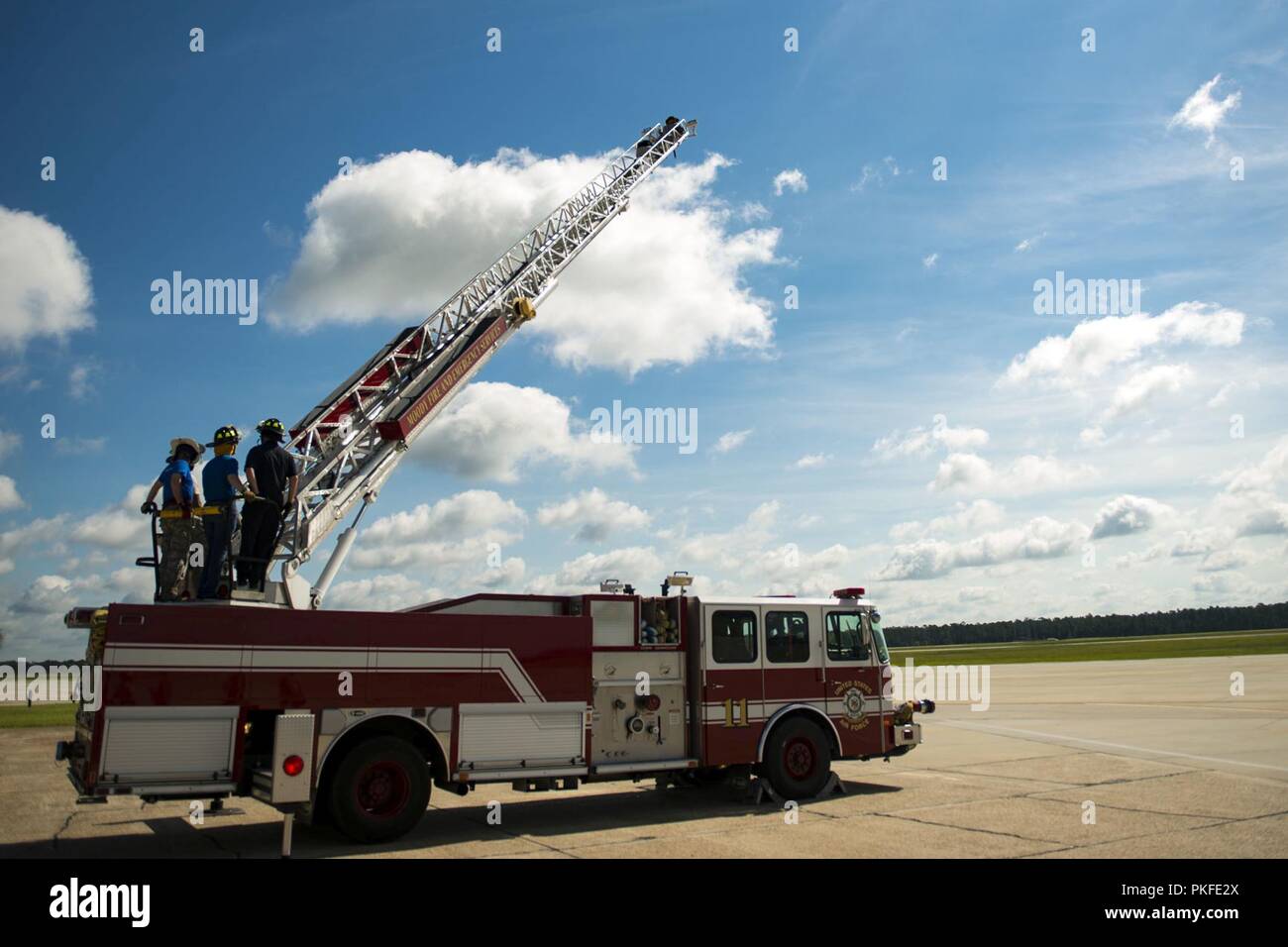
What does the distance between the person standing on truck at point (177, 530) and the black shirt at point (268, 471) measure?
74 centimetres

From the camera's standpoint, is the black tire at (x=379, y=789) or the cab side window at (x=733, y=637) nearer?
the black tire at (x=379, y=789)

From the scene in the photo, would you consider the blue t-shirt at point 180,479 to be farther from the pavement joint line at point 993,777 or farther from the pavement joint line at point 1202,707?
the pavement joint line at point 1202,707

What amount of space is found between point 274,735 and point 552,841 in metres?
2.99

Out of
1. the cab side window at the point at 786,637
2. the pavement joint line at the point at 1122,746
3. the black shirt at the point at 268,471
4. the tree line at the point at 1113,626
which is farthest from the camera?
the tree line at the point at 1113,626

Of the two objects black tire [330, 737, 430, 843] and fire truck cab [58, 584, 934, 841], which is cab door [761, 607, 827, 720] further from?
black tire [330, 737, 430, 843]

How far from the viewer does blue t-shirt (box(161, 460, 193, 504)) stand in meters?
9.57

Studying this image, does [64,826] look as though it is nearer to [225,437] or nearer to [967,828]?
[225,437]

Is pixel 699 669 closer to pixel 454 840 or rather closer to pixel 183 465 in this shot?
pixel 454 840

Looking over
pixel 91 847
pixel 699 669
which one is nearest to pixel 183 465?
pixel 91 847

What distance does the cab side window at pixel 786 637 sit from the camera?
12.0m

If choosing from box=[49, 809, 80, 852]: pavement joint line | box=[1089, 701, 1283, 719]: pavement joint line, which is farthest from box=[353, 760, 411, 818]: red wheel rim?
box=[1089, 701, 1283, 719]: pavement joint line

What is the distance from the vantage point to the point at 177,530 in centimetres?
967

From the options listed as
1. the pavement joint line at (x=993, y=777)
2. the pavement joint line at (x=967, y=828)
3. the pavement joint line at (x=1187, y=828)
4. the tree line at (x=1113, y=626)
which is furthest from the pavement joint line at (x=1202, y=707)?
the tree line at (x=1113, y=626)

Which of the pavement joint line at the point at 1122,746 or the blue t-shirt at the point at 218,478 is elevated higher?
the blue t-shirt at the point at 218,478
